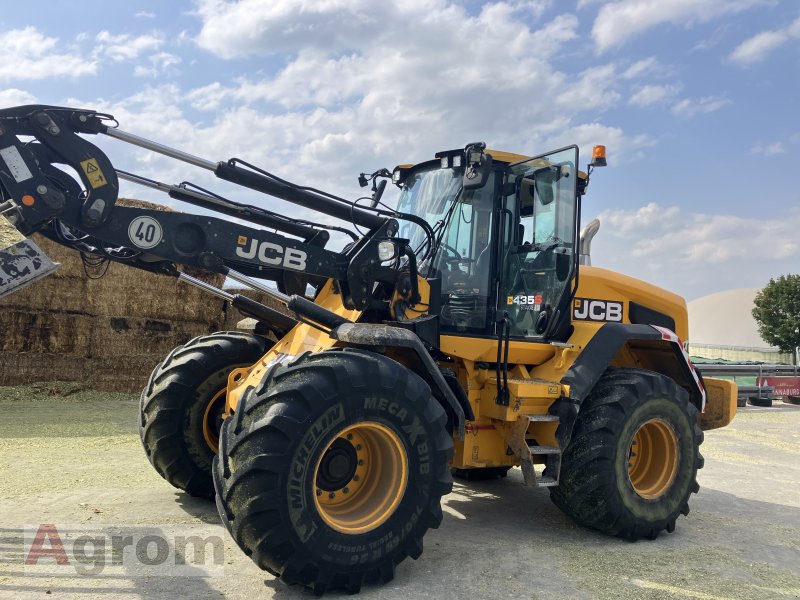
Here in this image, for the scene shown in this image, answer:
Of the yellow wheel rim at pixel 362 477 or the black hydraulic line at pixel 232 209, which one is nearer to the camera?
the yellow wheel rim at pixel 362 477

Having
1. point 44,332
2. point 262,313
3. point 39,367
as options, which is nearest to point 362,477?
point 262,313

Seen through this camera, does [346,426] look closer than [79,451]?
Yes

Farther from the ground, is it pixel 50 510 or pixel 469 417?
pixel 469 417

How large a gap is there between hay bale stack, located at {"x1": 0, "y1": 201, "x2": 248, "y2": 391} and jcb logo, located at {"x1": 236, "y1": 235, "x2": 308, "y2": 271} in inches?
329

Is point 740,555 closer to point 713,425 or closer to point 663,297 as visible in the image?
point 713,425

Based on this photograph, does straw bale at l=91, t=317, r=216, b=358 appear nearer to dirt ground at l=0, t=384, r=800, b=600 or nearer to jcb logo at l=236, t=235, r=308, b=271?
dirt ground at l=0, t=384, r=800, b=600

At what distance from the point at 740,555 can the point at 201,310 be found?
446 inches

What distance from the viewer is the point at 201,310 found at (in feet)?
46.2

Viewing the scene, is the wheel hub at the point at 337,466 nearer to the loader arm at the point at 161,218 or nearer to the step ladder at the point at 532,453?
the loader arm at the point at 161,218

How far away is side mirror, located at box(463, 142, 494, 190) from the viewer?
5238mm

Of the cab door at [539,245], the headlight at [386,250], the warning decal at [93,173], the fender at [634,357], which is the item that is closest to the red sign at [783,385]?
the fender at [634,357]

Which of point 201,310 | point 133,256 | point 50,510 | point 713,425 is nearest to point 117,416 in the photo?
point 201,310

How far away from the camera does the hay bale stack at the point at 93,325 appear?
1250cm

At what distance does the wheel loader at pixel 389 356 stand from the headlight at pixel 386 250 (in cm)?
2
